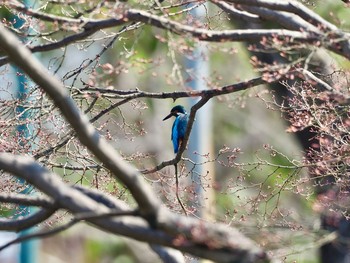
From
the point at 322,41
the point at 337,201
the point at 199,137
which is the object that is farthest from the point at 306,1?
the point at 199,137

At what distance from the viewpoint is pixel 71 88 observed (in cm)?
780

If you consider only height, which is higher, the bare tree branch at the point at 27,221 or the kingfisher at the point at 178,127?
the kingfisher at the point at 178,127

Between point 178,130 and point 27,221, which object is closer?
point 27,221

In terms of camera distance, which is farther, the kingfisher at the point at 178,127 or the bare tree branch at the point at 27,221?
the kingfisher at the point at 178,127

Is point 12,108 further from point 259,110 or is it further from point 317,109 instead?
point 259,110

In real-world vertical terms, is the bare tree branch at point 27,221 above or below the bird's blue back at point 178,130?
below

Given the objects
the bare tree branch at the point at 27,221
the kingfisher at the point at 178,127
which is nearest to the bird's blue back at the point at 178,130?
→ the kingfisher at the point at 178,127

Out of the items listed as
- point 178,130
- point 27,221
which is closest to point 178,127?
point 178,130

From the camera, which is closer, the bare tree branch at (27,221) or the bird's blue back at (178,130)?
the bare tree branch at (27,221)

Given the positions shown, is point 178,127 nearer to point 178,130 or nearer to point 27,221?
point 178,130

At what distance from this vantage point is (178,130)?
10188 mm

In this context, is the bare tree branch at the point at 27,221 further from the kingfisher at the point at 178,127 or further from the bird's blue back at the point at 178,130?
the bird's blue back at the point at 178,130

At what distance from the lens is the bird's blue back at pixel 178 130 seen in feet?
33.2

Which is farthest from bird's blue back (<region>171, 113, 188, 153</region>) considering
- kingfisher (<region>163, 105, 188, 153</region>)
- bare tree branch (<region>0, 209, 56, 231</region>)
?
bare tree branch (<region>0, 209, 56, 231</region>)
